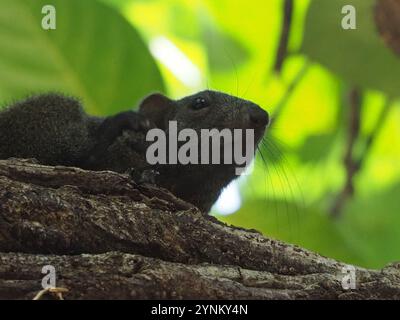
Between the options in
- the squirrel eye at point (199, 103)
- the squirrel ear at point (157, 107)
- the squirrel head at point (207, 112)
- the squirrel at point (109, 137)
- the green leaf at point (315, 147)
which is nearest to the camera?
the squirrel at point (109, 137)

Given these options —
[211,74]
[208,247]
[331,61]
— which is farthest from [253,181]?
[208,247]

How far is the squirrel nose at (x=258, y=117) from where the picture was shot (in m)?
4.81

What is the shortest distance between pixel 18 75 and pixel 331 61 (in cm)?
228

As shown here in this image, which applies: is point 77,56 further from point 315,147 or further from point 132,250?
point 132,250

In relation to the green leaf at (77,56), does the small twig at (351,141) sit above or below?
below

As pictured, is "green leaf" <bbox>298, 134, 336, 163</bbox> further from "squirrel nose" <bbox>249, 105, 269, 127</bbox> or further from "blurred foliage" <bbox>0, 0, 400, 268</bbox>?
"squirrel nose" <bbox>249, 105, 269, 127</bbox>

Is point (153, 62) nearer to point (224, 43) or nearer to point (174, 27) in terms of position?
point (224, 43)

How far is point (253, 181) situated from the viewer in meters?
7.36

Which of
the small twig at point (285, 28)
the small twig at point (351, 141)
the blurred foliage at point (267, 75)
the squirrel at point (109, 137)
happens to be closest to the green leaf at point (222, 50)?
the blurred foliage at point (267, 75)

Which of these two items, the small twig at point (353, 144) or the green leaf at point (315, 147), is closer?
the small twig at point (353, 144)

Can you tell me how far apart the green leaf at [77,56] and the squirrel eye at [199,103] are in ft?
2.41

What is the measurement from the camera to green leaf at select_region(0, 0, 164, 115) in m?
5.83

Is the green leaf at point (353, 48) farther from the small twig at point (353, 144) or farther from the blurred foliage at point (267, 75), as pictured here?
the small twig at point (353, 144)
